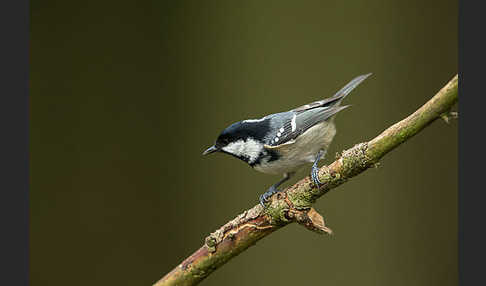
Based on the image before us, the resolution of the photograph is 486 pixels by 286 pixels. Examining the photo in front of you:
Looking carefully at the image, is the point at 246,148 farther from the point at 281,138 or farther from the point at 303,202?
the point at 303,202

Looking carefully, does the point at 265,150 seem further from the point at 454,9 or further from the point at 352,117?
the point at 454,9

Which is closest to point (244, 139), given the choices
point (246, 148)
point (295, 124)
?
point (246, 148)

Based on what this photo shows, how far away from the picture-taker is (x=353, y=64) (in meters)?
1.66

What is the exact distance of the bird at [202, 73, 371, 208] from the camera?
43.8 inches

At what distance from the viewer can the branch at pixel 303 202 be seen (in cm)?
84

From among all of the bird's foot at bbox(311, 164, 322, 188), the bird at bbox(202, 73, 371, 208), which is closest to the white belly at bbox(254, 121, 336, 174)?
the bird at bbox(202, 73, 371, 208)

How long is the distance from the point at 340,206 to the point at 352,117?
34 centimetres

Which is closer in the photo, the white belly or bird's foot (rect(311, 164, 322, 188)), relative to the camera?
bird's foot (rect(311, 164, 322, 188))

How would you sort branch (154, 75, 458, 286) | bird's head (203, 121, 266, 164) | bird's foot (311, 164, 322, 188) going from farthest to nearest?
bird's head (203, 121, 266, 164)
bird's foot (311, 164, 322, 188)
branch (154, 75, 458, 286)

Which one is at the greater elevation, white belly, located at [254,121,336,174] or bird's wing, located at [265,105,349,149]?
bird's wing, located at [265,105,349,149]

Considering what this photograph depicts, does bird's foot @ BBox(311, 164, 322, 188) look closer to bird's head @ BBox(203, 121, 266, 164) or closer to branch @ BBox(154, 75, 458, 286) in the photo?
branch @ BBox(154, 75, 458, 286)

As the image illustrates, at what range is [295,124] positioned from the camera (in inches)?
44.8

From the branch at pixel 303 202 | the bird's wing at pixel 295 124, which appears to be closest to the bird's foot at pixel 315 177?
the branch at pixel 303 202

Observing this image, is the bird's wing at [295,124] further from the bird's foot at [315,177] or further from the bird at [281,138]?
the bird's foot at [315,177]
